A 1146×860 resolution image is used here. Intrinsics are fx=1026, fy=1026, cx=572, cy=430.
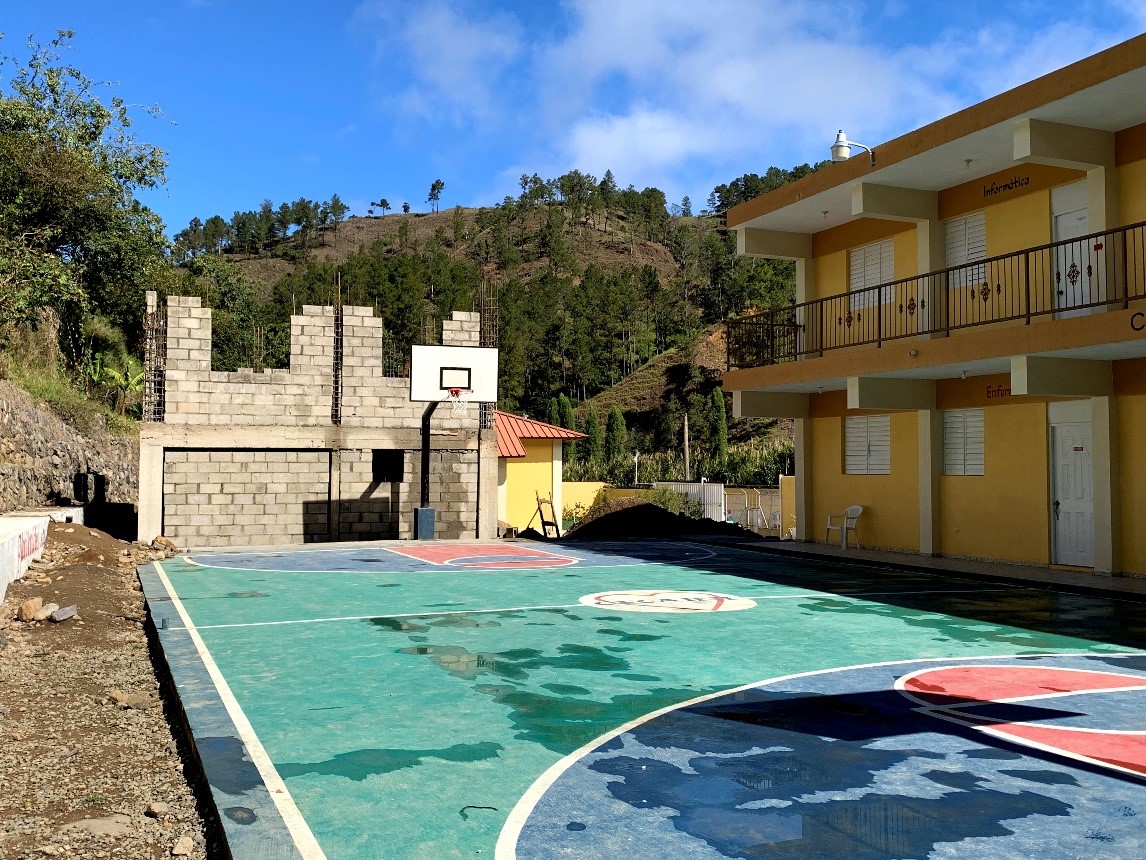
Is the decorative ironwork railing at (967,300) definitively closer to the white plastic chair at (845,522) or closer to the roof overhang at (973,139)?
the roof overhang at (973,139)

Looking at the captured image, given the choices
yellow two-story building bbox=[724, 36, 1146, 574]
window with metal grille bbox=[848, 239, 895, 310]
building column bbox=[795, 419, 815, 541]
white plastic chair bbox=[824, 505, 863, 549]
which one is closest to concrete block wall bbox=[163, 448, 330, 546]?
yellow two-story building bbox=[724, 36, 1146, 574]

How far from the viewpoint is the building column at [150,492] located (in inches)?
889

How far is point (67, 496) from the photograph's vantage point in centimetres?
2645

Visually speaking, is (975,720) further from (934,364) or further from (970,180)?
(970,180)

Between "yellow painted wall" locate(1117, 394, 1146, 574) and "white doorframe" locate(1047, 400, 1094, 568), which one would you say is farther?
"white doorframe" locate(1047, 400, 1094, 568)

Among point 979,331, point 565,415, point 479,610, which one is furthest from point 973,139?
point 565,415

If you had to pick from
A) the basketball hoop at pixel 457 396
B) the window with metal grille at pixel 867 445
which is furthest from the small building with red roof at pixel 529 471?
the window with metal grille at pixel 867 445

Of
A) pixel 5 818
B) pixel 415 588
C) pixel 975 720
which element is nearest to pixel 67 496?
pixel 415 588

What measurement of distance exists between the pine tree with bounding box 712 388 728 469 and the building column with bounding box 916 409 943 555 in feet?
128

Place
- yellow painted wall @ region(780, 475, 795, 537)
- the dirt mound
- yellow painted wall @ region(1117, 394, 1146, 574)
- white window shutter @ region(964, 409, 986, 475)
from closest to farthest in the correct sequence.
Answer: yellow painted wall @ region(1117, 394, 1146, 574)
white window shutter @ region(964, 409, 986, 475)
the dirt mound
yellow painted wall @ region(780, 475, 795, 537)

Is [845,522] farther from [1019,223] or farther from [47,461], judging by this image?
[47,461]

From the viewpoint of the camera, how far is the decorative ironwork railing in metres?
15.4

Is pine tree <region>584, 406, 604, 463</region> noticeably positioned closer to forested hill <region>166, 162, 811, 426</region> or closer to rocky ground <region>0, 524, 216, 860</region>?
forested hill <region>166, 162, 811, 426</region>

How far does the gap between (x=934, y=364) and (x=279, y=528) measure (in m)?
14.9
